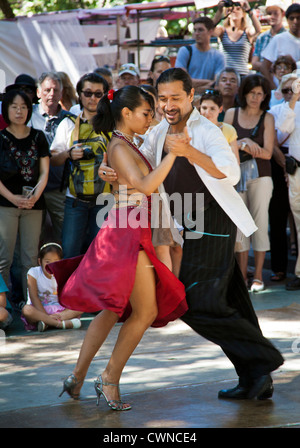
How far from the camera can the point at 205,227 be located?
155 inches

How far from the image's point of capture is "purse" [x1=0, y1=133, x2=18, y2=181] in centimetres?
628

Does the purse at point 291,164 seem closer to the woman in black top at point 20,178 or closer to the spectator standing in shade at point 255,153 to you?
the spectator standing in shade at point 255,153


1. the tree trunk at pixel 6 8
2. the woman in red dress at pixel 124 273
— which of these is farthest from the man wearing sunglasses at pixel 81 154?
the tree trunk at pixel 6 8

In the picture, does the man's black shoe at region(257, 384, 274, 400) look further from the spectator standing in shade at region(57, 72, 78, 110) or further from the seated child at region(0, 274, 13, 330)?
the spectator standing in shade at region(57, 72, 78, 110)

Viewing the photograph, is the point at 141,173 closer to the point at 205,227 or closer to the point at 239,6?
the point at 205,227

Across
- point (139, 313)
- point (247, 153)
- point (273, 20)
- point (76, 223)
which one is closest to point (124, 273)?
point (139, 313)

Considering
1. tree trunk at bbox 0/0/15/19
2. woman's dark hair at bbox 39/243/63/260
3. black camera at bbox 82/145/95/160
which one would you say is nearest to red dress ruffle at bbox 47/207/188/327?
woman's dark hair at bbox 39/243/63/260

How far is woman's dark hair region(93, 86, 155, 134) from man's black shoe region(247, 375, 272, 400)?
1.73 meters

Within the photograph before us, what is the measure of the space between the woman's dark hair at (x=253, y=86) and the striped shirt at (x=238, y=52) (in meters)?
1.78

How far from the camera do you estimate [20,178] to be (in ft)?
20.9

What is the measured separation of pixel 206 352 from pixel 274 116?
10.9 feet

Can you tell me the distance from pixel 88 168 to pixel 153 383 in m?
2.56

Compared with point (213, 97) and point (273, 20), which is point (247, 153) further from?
point (273, 20)

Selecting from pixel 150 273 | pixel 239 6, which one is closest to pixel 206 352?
pixel 150 273
